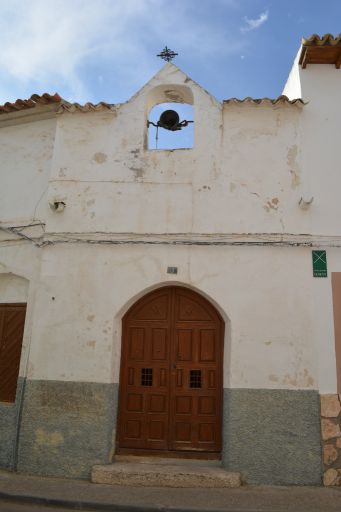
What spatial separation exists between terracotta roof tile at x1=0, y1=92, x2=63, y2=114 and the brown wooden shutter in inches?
131

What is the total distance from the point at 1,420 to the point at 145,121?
203 inches

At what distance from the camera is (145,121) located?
698 cm

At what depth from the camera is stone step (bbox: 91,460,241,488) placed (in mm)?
5453

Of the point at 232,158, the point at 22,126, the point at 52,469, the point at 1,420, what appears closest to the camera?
the point at 52,469

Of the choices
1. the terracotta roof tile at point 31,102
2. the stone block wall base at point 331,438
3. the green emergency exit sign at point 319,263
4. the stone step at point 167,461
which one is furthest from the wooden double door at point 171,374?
the terracotta roof tile at point 31,102

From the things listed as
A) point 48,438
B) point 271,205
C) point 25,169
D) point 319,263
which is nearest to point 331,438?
point 319,263

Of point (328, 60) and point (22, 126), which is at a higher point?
point (328, 60)

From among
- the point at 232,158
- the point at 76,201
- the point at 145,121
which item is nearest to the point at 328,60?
the point at 232,158

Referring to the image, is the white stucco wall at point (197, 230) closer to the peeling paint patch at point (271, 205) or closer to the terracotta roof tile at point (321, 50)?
the peeling paint patch at point (271, 205)

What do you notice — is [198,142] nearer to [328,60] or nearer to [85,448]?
[328,60]

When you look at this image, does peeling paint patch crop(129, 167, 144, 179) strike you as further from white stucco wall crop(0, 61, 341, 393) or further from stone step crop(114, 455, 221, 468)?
stone step crop(114, 455, 221, 468)

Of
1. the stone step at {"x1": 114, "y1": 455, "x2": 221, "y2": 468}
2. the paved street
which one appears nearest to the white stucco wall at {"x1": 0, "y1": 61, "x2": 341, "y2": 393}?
the stone step at {"x1": 114, "y1": 455, "x2": 221, "y2": 468}

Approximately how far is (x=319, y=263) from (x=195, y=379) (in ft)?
8.26

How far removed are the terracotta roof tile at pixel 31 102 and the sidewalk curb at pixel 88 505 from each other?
575 centimetres
